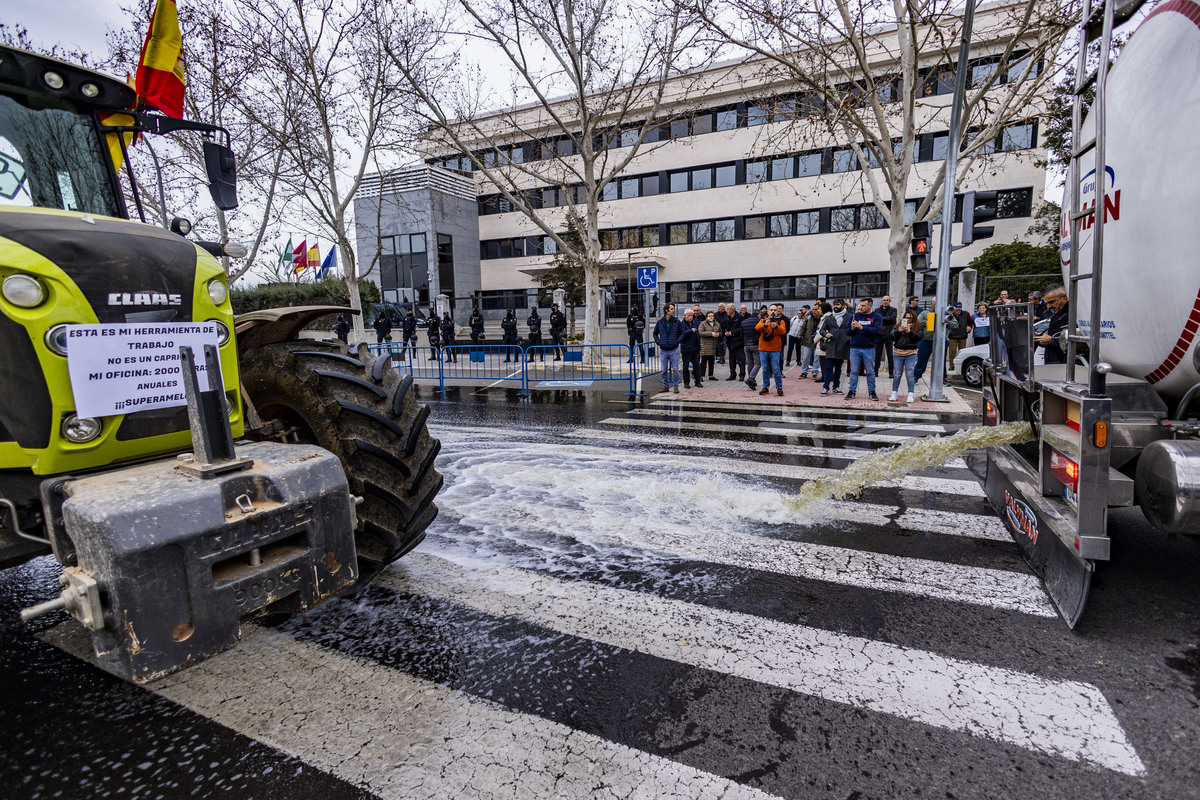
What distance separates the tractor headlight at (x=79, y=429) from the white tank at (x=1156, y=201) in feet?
15.9

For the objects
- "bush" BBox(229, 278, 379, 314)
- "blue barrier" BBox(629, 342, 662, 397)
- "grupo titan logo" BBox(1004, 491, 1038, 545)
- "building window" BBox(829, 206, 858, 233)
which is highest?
"building window" BBox(829, 206, 858, 233)

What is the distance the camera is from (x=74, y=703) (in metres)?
2.84

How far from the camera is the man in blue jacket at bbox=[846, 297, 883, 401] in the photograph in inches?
451

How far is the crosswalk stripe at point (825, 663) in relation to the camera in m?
2.54

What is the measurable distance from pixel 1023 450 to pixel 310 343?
210 inches

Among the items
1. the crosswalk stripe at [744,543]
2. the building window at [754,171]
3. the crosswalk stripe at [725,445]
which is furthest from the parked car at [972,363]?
the building window at [754,171]

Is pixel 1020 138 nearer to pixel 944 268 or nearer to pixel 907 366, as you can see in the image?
pixel 944 268

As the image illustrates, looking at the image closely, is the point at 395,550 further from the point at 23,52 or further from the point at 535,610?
the point at 23,52

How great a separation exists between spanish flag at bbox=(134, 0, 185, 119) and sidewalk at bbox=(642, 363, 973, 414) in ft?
32.6

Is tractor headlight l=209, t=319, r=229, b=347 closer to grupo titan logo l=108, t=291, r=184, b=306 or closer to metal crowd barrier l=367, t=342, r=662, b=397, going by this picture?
grupo titan logo l=108, t=291, r=184, b=306

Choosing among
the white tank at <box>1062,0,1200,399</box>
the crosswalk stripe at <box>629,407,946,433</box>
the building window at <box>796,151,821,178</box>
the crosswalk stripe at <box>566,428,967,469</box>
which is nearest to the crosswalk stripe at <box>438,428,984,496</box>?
the crosswalk stripe at <box>566,428,967,469</box>

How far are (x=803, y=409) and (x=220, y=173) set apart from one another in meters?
9.92

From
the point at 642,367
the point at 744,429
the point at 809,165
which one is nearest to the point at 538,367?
the point at 642,367

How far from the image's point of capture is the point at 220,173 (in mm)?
3682
